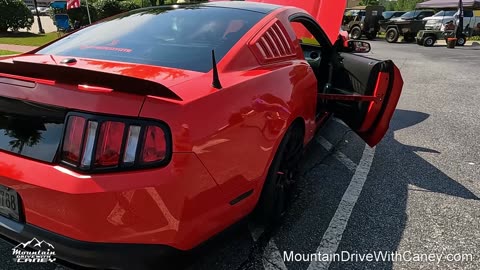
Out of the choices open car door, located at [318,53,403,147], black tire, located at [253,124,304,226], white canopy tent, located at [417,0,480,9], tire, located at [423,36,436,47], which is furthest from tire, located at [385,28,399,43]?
black tire, located at [253,124,304,226]

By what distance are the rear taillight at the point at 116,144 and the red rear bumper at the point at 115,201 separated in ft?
0.15

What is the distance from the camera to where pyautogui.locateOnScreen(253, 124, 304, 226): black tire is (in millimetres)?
2477

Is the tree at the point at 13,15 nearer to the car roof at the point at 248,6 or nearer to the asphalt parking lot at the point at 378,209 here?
the asphalt parking lot at the point at 378,209

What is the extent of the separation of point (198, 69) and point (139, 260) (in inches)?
40.3

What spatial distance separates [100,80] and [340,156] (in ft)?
9.89

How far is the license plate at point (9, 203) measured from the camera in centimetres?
175

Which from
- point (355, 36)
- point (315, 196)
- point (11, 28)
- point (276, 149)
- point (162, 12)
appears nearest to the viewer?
point (276, 149)

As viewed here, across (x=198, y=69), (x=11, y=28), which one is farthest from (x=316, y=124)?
(x=11, y=28)

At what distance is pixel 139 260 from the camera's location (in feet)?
5.38

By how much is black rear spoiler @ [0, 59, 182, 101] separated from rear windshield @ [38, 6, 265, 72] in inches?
18.9

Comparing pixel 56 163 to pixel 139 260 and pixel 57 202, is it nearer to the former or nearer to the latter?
pixel 57 202

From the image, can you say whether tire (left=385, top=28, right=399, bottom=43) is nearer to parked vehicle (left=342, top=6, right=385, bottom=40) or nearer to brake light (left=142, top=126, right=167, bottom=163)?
parked vehicle (left=342, top=6, right=385, bottom=40)

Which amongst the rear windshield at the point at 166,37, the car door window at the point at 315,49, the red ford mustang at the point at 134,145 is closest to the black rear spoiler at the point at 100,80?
the red ford mustang at the point at 134,145

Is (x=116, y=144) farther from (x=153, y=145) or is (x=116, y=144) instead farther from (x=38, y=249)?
(x=38, y=249)
